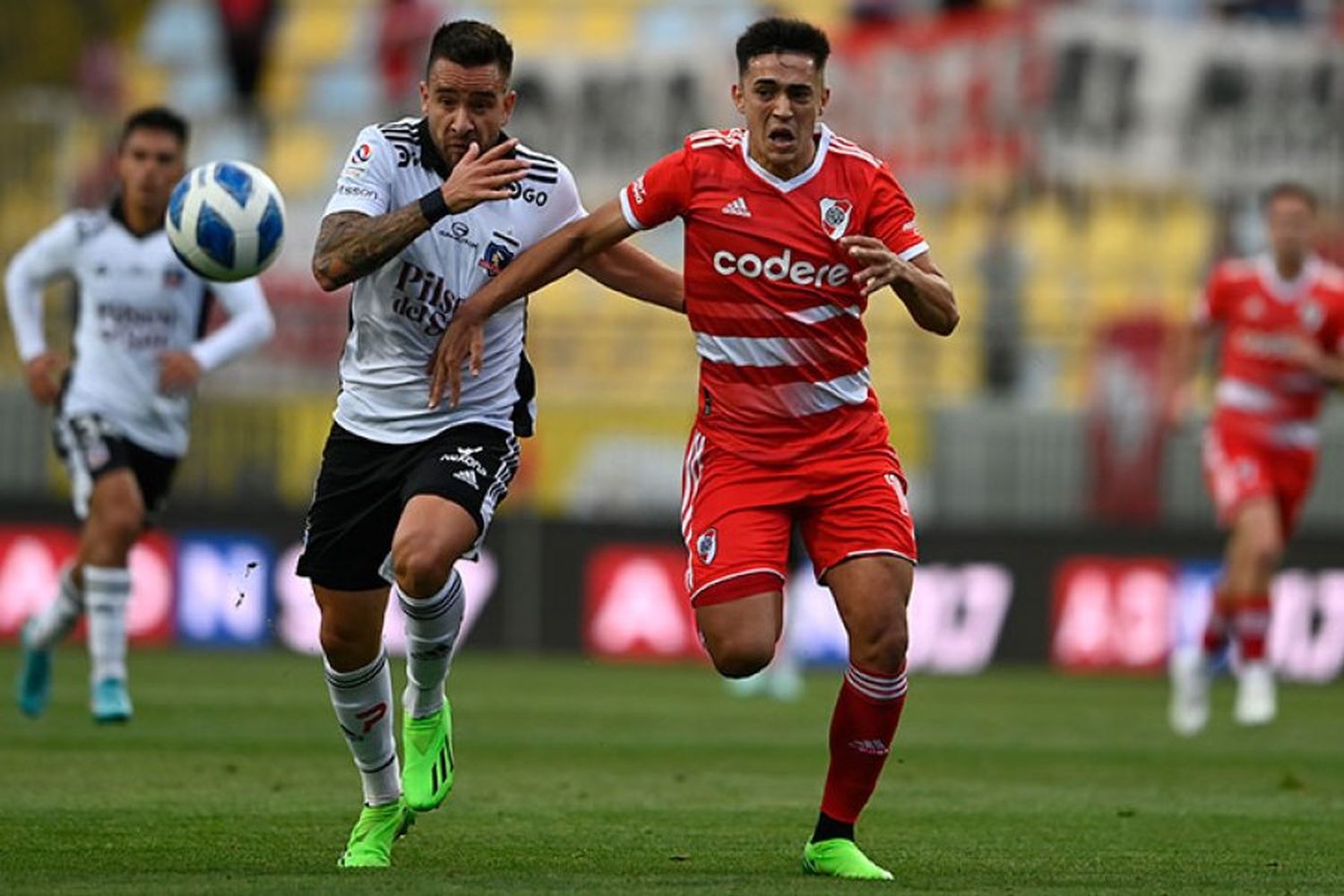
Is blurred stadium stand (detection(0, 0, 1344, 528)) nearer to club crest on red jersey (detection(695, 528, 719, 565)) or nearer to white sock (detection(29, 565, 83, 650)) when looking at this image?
white sock (detection(29, 565, 83, 650))

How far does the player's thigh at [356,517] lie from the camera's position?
7.70 meters

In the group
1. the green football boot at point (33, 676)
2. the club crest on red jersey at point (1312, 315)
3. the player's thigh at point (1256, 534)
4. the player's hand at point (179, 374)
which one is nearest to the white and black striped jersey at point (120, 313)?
the player's hand at point (179, 374)

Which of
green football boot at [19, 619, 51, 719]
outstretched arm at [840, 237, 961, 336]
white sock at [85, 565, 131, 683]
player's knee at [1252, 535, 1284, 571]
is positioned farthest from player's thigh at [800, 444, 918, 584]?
player's knee at [1252, 535, 1284, 571]

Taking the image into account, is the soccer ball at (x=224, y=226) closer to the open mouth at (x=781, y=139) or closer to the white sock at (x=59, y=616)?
the open mouth at (x=781, y=139)

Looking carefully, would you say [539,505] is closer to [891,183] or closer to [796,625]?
[796,625]

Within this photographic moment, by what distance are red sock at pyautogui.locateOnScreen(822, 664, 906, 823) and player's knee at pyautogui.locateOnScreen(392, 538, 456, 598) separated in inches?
48.3

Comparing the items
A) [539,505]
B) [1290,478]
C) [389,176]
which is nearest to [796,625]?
[539,505]

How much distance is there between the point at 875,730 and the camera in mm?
7594

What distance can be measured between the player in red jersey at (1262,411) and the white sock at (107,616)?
574 centimetres

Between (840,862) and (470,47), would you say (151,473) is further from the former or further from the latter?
(840,862)

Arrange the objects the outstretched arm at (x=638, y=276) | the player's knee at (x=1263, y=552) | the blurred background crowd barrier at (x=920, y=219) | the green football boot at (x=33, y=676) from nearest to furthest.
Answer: the outstretched arm at (x=638, y=276) → the green football boot at (x=33, y=676) → the player's knee at (x=1263, y=552) → the blurred background crowd barrier at (x=920, y=219)

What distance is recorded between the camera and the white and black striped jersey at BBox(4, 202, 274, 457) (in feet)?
41.3

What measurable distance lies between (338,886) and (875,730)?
66.7 inches

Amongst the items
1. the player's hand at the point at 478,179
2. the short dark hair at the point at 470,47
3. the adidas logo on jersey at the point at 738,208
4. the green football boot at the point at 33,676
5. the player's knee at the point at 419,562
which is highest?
the short dark hair at the point at 470,47
